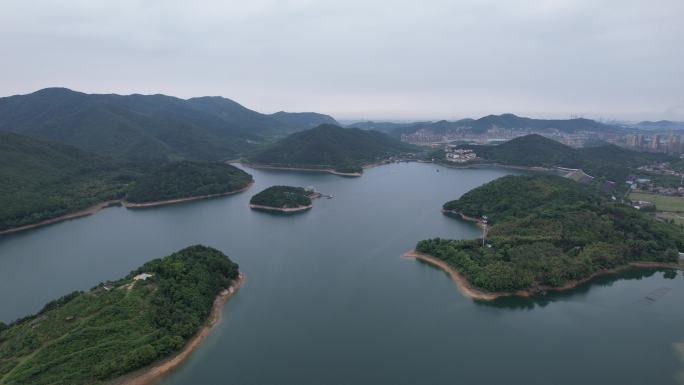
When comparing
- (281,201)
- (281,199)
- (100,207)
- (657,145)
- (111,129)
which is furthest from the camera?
(657,145)

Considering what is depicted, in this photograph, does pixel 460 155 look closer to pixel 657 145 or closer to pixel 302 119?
pixel 657 145

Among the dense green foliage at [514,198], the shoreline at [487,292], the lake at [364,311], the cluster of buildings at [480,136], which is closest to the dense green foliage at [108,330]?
the lake at [364,311]

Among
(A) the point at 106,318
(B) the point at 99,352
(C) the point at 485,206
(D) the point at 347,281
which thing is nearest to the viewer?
(B) the point at 99,352

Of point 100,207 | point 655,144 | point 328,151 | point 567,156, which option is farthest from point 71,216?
point 655,144

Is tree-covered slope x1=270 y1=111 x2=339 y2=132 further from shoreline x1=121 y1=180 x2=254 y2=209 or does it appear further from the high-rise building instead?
shoreline x1=121 y1=180 x2=254 y2=209

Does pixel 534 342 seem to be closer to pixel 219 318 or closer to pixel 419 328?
pixel 419 328

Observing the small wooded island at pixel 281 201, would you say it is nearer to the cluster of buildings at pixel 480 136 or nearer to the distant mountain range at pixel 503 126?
the cluster of buildings at pixel 480 136

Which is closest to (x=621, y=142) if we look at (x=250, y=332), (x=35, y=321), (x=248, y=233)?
(x=248, y=233)
